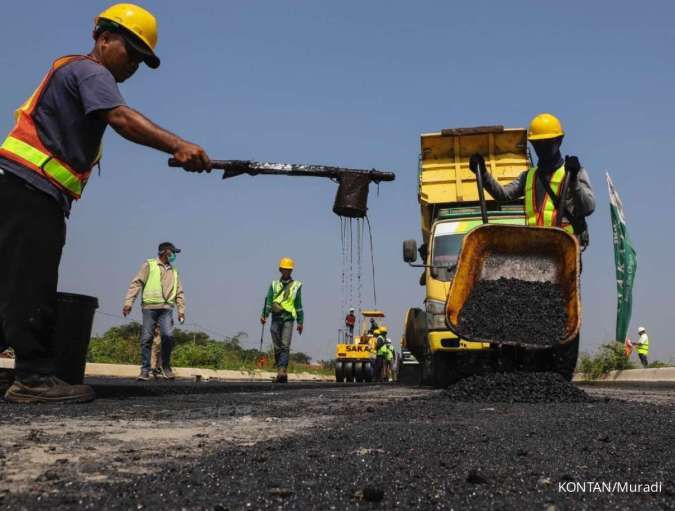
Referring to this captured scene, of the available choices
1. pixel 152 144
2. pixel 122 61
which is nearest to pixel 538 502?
pixel 152 144

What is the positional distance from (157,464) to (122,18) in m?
3.09

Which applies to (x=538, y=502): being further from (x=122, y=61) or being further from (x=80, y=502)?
(x=122, y=61)

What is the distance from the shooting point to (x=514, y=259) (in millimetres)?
6223

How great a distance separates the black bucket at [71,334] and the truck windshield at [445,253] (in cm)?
454

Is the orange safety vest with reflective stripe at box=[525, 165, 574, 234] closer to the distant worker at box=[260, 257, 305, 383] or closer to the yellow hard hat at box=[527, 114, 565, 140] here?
the yellow hard hat at box=[527, 114, 565, 140]

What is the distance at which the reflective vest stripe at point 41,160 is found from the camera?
3.93 metres

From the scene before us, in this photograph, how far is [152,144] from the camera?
157 inches

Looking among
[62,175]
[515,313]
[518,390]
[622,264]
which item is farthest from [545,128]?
[622,264]

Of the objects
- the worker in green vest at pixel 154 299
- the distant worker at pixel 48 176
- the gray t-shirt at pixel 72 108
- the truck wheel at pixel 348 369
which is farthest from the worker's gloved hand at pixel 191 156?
the truck wheel at pixel 348 369

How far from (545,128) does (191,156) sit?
12.6 ft

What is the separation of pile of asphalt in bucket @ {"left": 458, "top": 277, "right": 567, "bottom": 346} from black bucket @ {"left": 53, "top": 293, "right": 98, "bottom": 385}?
115 inches

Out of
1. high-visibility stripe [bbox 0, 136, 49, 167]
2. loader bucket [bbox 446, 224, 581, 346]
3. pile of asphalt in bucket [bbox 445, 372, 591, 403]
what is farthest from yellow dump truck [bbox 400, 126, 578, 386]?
high-visibility stripe [bbox 0, 136, 49, 167]

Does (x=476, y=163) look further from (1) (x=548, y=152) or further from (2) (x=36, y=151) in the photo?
(2) (x=36, y=151)

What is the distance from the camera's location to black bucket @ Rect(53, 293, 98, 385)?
4.64 meters
